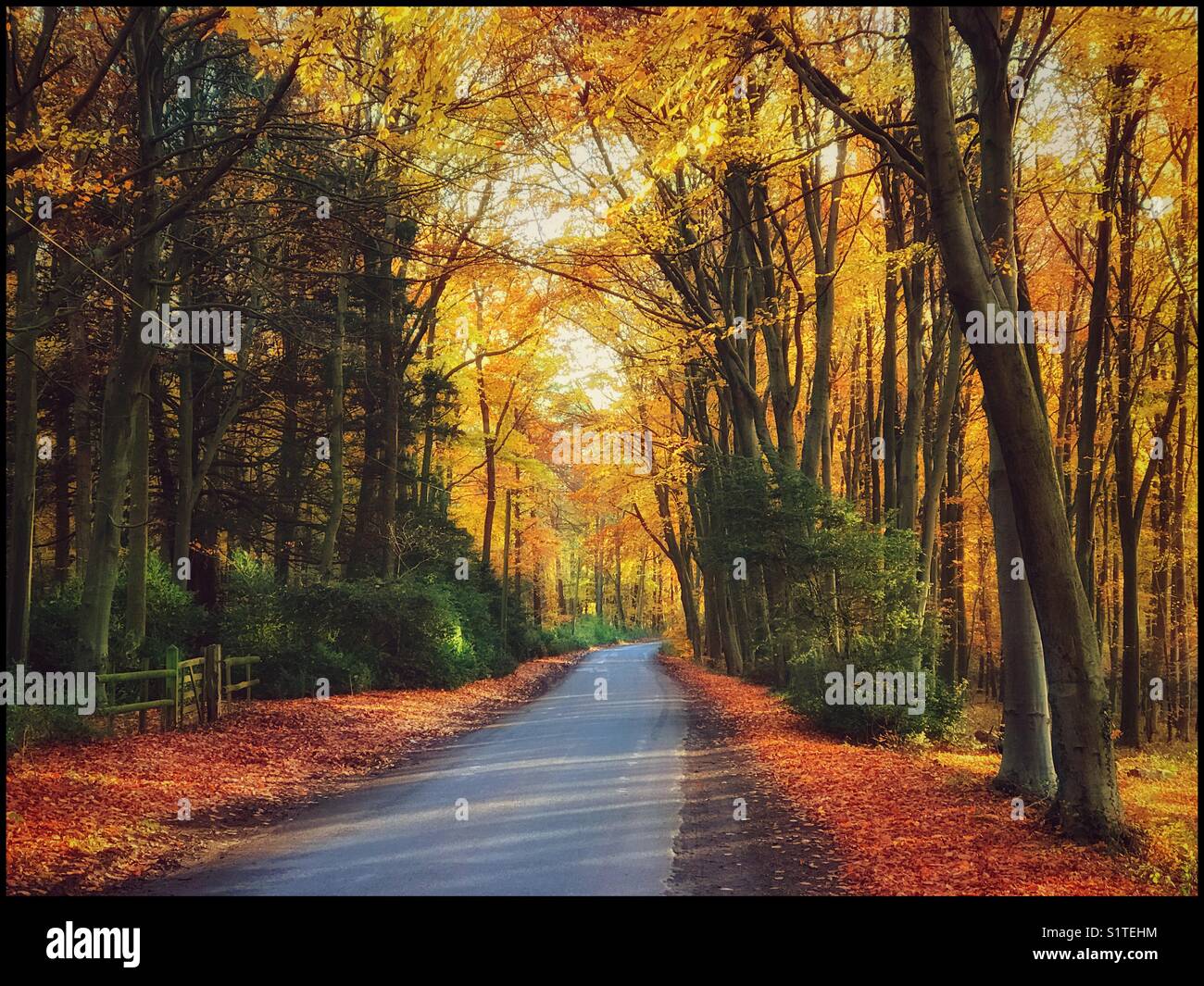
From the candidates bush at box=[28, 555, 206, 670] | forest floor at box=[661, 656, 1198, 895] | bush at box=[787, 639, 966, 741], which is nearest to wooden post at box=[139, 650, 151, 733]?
bush at box=[28, 555, 206, 670]

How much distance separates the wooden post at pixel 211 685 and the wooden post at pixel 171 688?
67 centimetres

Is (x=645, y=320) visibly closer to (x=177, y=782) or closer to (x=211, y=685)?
(x=211, y=685)

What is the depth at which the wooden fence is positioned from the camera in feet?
37.5

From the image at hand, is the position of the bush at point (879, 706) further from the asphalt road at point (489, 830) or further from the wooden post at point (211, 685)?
the wooden post at point (211, 685)

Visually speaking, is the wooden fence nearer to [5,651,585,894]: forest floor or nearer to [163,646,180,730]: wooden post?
[163,646,180,730]: wooden post

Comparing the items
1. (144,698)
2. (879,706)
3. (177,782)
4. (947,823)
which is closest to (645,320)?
(879,706)

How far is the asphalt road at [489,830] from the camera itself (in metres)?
6.14

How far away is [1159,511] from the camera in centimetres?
2242

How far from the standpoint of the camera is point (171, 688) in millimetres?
12445

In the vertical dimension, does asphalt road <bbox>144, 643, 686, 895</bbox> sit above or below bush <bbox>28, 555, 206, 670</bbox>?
below

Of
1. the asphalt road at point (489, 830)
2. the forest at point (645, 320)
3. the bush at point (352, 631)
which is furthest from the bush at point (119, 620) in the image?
the asphalt road at point (489, 830)

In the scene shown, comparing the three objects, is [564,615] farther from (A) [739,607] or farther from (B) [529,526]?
(A) [739,607]

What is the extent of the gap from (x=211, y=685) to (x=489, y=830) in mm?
7427

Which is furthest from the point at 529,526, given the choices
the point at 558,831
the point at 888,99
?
the point at 558,831
